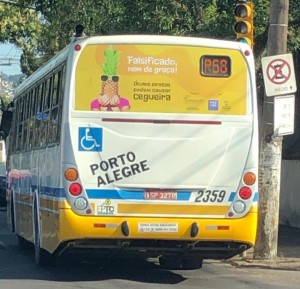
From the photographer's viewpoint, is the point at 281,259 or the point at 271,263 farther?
the point at 281,259

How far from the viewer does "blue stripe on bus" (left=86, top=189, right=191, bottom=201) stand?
12.2 metres

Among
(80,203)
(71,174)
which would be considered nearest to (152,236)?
(80,203)

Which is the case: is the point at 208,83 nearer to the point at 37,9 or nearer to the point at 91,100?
the point at 91,100

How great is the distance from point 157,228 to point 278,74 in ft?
13.9

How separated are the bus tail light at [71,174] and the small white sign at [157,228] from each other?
103cm

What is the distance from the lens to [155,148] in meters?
12.3

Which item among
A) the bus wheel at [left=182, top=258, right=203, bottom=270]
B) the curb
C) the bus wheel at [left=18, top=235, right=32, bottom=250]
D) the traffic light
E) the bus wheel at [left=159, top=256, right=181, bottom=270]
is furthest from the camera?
the bus wheel at [left=18, top=235, right=32, bottom=250]

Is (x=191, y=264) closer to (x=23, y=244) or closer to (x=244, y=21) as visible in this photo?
(x=244, y=21)

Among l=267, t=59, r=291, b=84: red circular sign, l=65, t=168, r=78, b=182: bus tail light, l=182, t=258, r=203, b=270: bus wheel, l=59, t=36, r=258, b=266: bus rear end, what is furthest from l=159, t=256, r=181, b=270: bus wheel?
l=267, t=59, r=291, b=84: red circular sign

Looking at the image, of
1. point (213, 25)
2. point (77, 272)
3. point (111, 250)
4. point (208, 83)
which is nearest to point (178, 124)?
point (208, 83)

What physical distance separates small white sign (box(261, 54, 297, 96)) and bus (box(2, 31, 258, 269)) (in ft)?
8.45

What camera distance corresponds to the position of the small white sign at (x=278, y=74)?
15.2 m

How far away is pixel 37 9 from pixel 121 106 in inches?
397

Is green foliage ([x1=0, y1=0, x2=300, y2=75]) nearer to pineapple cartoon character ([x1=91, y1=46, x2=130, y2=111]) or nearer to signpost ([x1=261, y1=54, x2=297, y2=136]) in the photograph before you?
signpost ([x1=261, y1=54, x2=297, y2=136])
